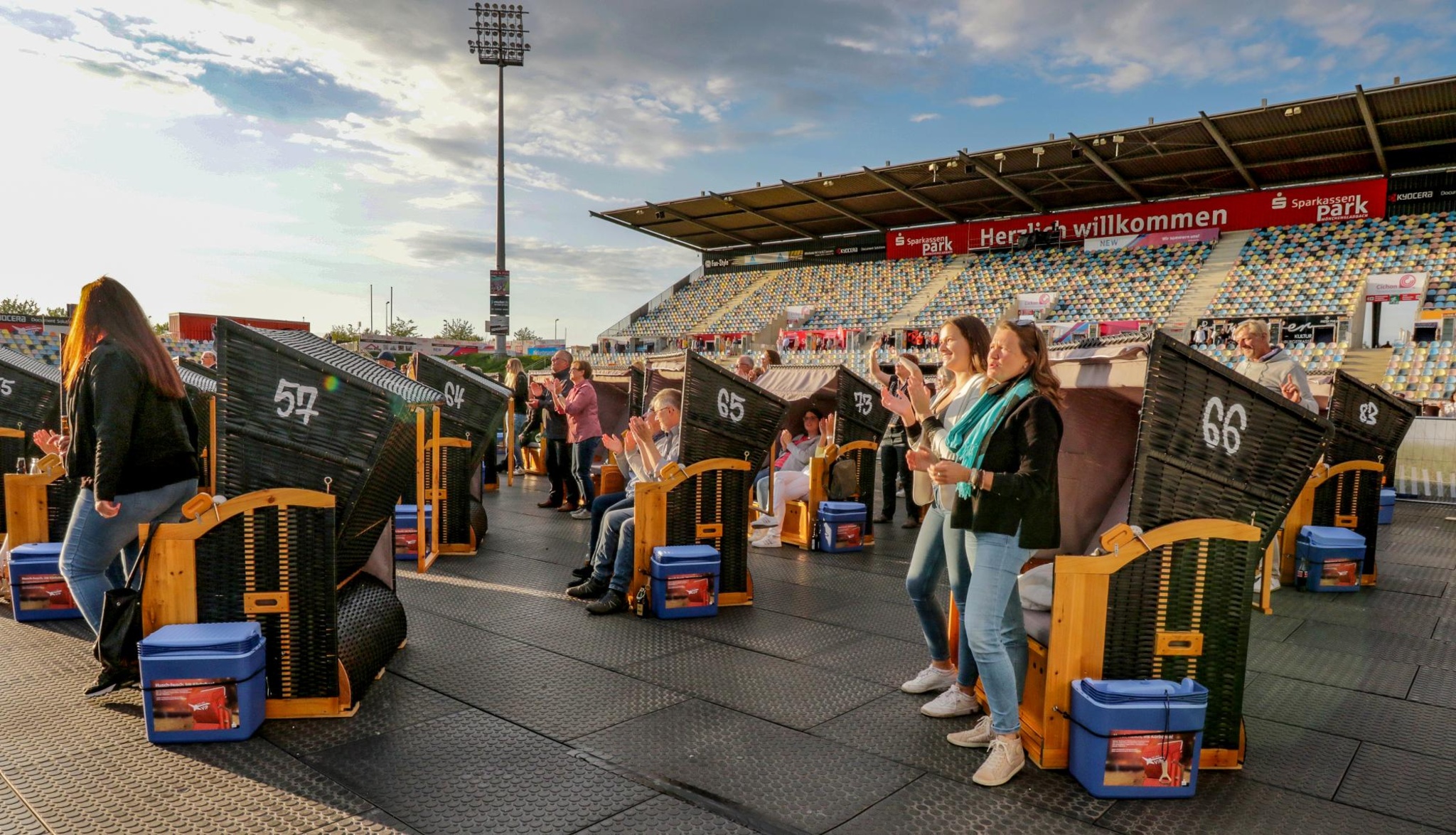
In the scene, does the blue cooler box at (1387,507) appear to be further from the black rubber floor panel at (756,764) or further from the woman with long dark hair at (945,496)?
the black rubber floor panel at (756,764)

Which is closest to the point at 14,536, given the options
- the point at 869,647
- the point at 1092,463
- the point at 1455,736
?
the point at 869,647

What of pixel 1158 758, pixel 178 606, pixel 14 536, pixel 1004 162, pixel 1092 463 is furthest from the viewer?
pixel 1004 162

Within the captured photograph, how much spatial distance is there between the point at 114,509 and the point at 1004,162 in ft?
91.4

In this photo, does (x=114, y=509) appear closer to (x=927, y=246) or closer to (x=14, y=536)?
(x=14, y=536)

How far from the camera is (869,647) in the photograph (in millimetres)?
4762

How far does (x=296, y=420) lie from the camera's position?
359 centimetres

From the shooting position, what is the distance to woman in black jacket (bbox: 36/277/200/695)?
134 inches

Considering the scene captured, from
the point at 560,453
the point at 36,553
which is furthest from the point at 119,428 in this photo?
the point at 560,453

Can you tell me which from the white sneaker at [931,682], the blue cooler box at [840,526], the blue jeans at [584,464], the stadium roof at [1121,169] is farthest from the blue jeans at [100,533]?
the stadium roof at [1121,169]

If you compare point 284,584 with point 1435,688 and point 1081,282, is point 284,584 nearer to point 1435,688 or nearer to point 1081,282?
point 1435,688

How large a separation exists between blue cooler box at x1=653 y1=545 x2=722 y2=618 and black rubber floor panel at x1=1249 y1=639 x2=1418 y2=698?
3.13 meters

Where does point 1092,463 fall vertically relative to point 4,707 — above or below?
above

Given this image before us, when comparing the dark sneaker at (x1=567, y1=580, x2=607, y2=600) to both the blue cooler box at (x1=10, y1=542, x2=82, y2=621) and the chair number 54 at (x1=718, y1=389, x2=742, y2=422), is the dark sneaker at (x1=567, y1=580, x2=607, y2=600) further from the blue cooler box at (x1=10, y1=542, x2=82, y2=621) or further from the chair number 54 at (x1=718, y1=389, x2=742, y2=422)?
the blue cooler box at (x1=10, y1=542, x2=82, y2=621)

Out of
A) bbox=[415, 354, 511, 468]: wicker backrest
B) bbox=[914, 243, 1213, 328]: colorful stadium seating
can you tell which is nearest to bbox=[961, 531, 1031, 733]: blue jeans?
bbox=[415, 354, 511, 468]: wicker backrest
